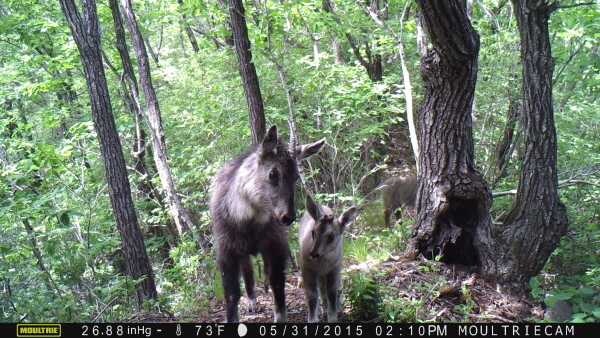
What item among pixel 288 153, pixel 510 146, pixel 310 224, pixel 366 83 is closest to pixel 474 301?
pixel 310 224

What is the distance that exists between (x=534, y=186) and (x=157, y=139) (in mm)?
7020

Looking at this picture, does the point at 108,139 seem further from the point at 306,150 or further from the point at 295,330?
the point at 295,330

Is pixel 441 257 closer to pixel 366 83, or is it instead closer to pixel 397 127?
pixel 366 83

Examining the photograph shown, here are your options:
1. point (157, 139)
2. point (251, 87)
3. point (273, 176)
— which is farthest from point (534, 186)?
point (157, 139)

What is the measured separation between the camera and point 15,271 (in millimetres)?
7398

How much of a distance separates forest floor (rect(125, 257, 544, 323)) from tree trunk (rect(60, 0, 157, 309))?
3.07 feet

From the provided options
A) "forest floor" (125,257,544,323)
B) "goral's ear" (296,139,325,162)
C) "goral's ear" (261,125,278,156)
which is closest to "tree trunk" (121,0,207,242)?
"forest floor" (125,257,544,323)

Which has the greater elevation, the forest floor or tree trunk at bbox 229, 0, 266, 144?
tree trunk at bbox 229, 0, 266, 144

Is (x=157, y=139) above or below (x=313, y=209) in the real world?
above

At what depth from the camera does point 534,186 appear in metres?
6.13

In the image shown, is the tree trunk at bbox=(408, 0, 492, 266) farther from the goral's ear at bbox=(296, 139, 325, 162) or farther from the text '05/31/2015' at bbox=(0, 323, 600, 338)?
the goral's ear at bbox=(296, 139, 325, 162)

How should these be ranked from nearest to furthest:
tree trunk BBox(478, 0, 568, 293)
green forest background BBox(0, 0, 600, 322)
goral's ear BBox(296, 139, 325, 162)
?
1. goral's ear BBox(296, 139, 325, 162)
2. tree trunk BBox(478, 0, 568, 293)
3. green forest background BBox(0, 0, 600, 322)

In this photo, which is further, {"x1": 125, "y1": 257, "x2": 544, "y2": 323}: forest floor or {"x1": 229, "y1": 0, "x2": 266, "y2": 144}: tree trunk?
{"x1": 229, "y1": 0, "x2": 266, "y2": 144}: tree trunk

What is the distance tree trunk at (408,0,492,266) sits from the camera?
5.64 metres
